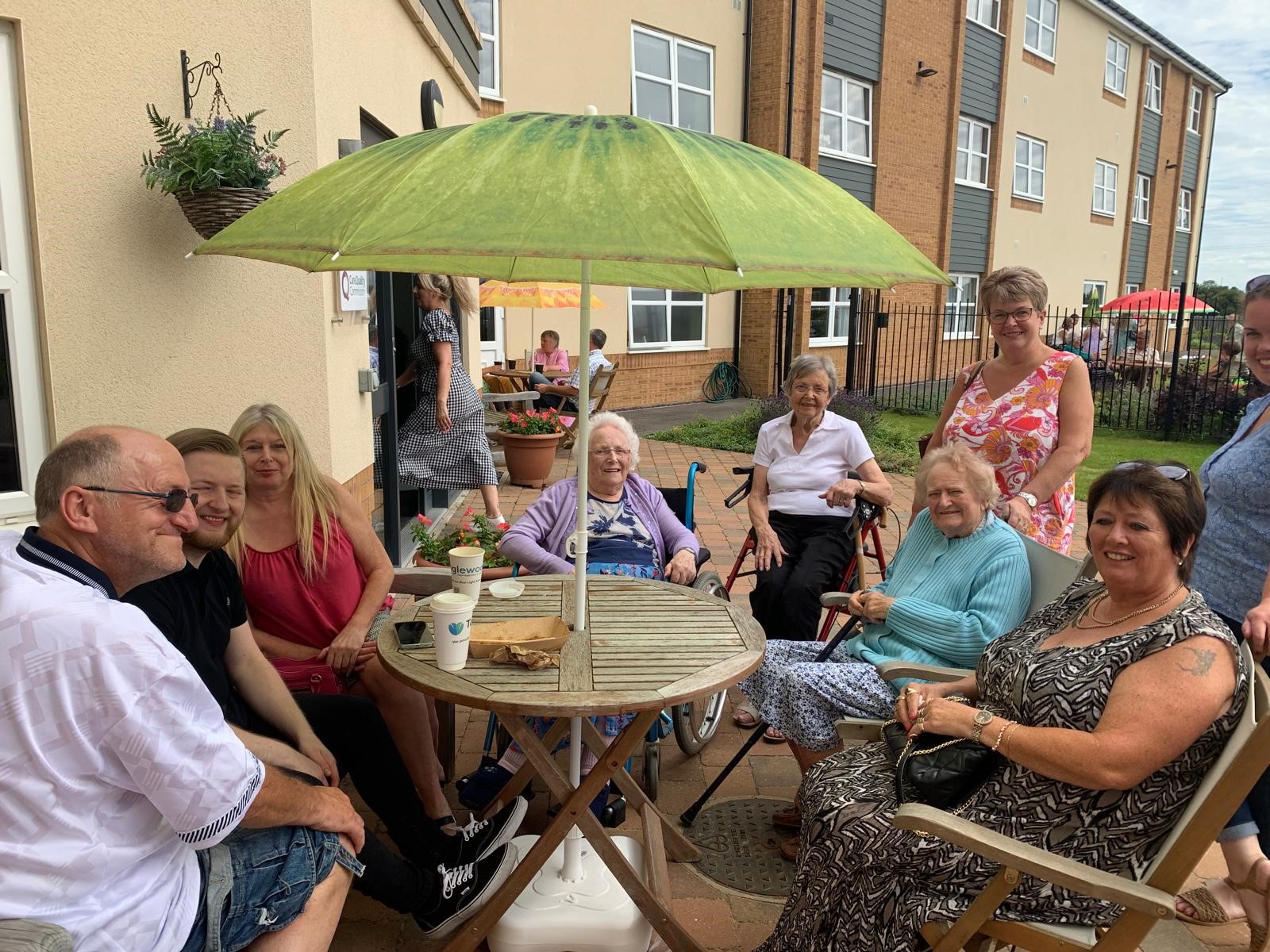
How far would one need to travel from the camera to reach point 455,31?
7.54m

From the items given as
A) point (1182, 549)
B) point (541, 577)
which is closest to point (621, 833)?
point (541, 577)

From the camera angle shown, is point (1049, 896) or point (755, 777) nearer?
point (1049, 896)

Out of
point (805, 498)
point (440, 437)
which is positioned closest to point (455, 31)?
point (440, 437)

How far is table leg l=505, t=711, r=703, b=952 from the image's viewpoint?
219 centimetres

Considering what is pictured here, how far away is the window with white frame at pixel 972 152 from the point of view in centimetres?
1911

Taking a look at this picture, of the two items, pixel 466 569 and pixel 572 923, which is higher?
pixel 466 569

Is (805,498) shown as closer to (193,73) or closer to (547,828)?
(547,828)

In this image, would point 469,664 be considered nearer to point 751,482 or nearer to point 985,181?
point 751,482

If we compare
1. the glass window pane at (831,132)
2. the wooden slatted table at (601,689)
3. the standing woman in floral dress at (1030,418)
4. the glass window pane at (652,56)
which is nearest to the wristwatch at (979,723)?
the wooden slatted table at (601,689)

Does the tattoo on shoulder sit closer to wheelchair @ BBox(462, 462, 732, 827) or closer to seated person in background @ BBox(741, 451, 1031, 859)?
seated person in background @ BBox(741, 451, 1031, 859)

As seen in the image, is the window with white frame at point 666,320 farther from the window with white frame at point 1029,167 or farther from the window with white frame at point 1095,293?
the window with white frame at point 1095,293

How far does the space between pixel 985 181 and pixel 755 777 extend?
19934 mm

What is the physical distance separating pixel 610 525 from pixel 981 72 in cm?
1942

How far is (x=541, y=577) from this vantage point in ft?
10.2
